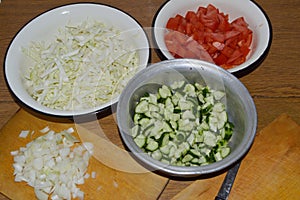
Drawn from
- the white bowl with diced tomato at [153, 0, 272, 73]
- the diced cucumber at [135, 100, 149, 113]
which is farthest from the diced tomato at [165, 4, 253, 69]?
the diced cucumber at [135, 100, 149, 113]

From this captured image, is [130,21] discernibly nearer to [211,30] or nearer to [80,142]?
[211,30]

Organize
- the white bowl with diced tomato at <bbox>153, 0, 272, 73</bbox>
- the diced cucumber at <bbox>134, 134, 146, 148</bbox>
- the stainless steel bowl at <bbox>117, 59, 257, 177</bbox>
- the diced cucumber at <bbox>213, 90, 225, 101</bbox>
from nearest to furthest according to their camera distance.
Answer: the stainless steel bowl at <bbox>117, 59, 257, 177</bbox> < the diced cucumber at <bbox>134, 134, 146, 148</bbox> < the diced cucumber at <bbox>213, 90, 225, 101</bbox> < the white bowl with diced tomato at <bbox>153, 0, 272, 73</bbox>

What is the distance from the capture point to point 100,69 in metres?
1.87

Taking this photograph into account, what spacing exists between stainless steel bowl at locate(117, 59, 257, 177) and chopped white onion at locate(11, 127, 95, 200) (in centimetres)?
21

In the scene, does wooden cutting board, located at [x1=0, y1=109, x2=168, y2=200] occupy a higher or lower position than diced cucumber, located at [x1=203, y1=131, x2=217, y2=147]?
lower

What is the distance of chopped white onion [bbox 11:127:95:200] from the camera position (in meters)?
1.64

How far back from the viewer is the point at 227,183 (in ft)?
5.34

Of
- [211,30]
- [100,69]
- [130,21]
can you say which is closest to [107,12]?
[130,21]

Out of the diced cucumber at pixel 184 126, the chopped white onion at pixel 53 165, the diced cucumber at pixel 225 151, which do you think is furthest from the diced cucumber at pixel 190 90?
the chopped white onion at pixel 53 165

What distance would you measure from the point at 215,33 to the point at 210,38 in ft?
0.11

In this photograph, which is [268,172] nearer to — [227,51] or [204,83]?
[204,83]

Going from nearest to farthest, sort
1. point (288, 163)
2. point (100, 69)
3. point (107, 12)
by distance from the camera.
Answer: point (288, 163) → point (100, 69) → point (107, 12)

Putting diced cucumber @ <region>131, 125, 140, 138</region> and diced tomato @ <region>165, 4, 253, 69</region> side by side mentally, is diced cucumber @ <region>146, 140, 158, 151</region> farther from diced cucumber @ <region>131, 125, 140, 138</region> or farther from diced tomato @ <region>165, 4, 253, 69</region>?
diced tomato @ <region>165, 4, 253, 69</region>

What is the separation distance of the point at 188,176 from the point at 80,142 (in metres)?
0.44
